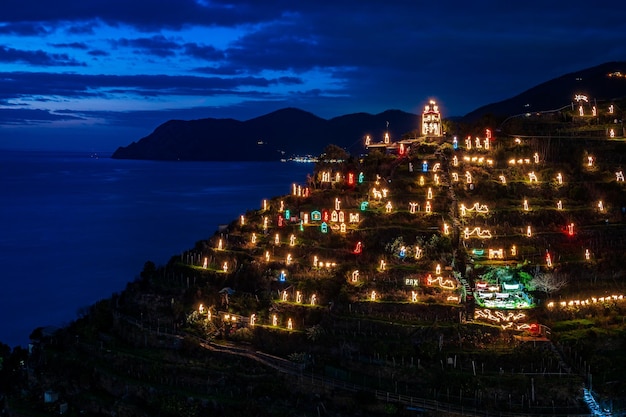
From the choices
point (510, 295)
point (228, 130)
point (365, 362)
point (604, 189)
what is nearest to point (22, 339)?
point (365, 362)

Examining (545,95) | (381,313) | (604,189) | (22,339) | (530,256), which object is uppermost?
(545,95)

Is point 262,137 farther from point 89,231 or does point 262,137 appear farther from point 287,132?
point 89,231

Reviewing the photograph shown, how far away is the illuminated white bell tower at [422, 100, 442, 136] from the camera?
40344 mm

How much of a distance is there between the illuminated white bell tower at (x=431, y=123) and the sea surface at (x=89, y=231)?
2252 cm

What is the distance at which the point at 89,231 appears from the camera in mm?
62188

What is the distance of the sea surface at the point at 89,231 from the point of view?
41000 millimetres

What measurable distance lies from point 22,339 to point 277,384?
18.7 m

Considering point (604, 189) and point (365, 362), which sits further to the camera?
point (604, 189)

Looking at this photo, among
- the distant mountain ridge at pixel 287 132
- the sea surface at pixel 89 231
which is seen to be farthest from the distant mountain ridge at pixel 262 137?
the sea surface at pixel 89 231

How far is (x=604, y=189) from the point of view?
32.9 meters

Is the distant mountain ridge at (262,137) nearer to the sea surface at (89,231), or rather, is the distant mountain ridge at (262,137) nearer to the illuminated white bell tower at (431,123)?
the sea surface at (89,231)

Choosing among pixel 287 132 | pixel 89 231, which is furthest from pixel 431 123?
pixel 287 132

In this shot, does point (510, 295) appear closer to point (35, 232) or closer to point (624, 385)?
point (624, 385)

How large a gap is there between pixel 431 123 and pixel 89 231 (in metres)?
37.7
